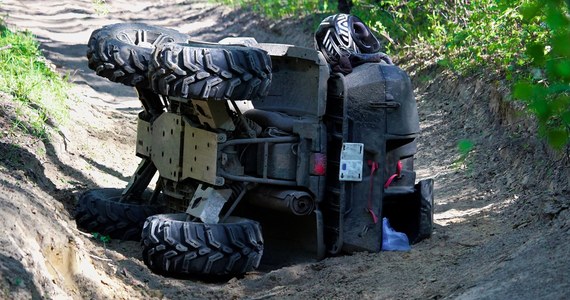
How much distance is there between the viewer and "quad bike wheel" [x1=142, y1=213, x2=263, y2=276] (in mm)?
7004

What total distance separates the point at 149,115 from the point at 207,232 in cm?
167

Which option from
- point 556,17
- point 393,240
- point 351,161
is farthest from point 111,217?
point 556,17

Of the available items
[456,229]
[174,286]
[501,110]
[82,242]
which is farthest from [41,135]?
[501,110]

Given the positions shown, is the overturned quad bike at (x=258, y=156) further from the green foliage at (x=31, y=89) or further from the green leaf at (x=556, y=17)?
the green leaf at (x=556, y=17)

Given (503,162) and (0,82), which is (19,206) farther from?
(503,162)

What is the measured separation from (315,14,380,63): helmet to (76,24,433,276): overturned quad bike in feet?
0.88

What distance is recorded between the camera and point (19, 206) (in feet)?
20.3

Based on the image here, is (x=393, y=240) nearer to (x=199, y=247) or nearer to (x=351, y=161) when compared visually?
(x=351, y=161)

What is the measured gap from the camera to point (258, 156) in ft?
25.1

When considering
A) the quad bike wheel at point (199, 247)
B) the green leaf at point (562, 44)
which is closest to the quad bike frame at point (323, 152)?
the quad bike wheel at point (199, 247)

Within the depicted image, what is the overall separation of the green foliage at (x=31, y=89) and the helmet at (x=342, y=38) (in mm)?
2860

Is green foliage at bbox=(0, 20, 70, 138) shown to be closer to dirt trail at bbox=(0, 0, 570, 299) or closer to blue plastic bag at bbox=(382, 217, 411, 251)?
dirt trail at bbox=(0, 0, 570, 299)

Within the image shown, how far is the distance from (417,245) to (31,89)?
4.73 m

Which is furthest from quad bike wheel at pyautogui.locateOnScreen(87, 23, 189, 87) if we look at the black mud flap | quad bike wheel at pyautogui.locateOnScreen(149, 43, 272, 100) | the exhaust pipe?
the black mud flap
